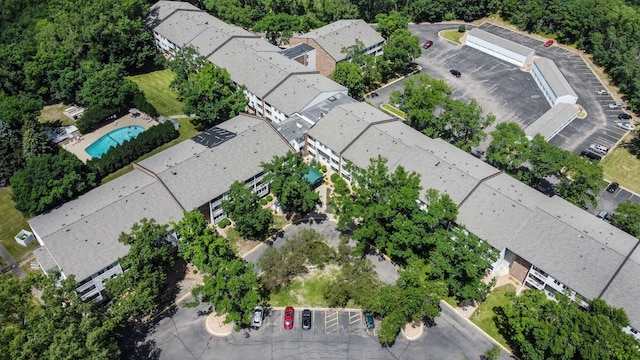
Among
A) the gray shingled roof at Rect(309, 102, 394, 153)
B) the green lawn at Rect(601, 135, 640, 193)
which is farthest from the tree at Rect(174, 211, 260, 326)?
the green lawn at Rect(601, 135, 640, 193)

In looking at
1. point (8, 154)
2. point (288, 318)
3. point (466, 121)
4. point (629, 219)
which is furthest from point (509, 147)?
point (8, 154)

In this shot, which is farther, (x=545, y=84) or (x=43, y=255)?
(x=545, y=84)

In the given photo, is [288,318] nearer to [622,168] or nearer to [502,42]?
[622,168]

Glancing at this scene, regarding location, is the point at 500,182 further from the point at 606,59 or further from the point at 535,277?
the point at 606,59

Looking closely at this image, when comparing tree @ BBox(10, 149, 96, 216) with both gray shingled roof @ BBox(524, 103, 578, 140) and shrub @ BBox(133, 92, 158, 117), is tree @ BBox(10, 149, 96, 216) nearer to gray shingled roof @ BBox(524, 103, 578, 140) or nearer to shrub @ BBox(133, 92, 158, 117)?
shrub @ BBox(133, 92, 158, 117)

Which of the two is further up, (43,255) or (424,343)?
(43,255)

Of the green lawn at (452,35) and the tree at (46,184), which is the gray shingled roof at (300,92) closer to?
the tree at (46,184)

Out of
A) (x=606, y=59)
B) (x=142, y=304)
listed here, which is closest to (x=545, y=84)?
(x=606, y=59)
